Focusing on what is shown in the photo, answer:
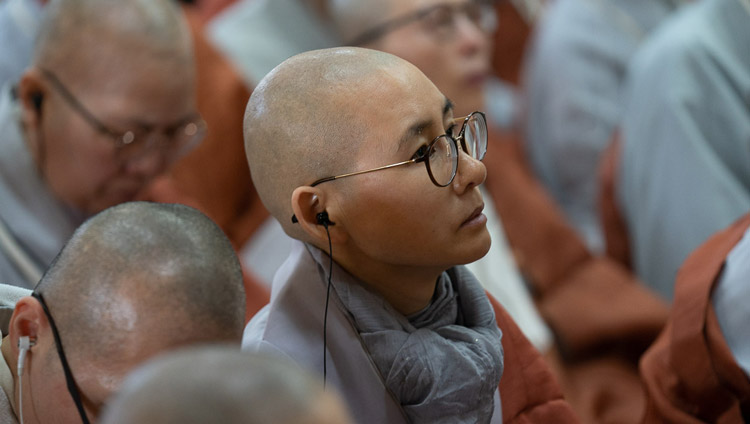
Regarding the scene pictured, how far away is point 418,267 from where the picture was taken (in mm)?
1091

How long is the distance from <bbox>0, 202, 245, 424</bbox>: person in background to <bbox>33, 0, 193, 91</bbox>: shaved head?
2.35 feet

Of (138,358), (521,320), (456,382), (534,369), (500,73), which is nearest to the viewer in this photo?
(138,358)

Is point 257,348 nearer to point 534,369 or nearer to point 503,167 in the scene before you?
point 534,369

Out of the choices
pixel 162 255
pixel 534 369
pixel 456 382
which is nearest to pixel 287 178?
pixel 162 255

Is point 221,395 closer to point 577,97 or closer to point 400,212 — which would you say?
point 400,212

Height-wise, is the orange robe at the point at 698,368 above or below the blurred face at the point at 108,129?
below

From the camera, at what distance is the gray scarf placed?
104 cm

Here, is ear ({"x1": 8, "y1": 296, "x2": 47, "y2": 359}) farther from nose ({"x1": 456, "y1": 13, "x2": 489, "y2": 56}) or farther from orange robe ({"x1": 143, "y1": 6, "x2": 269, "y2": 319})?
nose ({"x1": 456, "y1": 13, "x2": 489, "y2": 56})

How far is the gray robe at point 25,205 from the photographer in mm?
1678

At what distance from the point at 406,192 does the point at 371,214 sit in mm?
46

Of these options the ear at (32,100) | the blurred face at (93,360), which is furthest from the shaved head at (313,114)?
the ear at (32,100)

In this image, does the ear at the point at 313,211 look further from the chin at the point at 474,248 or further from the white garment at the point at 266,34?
the white garment at the point at 266,34

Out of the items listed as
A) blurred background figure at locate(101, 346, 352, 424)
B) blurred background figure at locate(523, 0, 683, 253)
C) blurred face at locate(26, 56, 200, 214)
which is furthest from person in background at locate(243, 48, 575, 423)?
blurred background figure at locate(523, 0, 683, 253)

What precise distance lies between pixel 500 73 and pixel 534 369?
2447 mm
